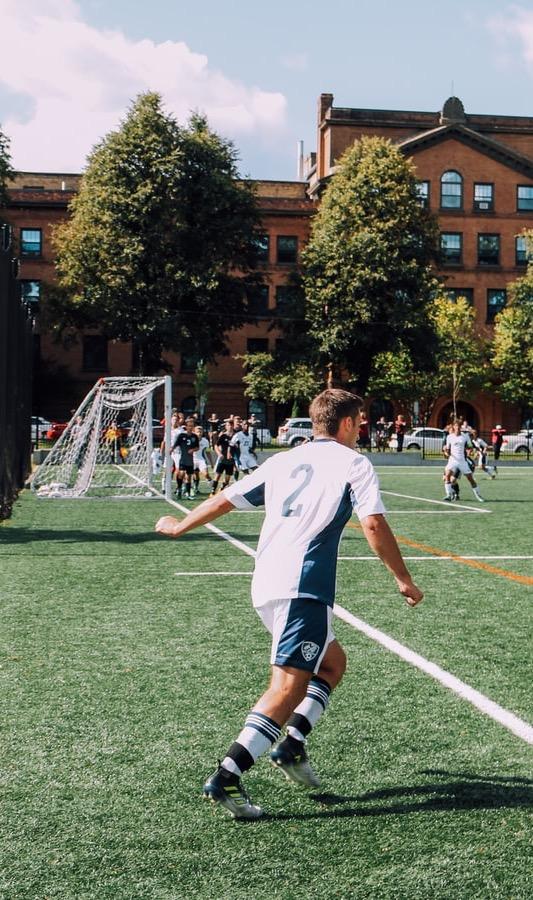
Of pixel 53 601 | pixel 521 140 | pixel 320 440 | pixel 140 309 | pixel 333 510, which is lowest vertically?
pixel 53 601

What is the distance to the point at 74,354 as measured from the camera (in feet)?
213

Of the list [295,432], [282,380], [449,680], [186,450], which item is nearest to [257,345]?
[282,380]

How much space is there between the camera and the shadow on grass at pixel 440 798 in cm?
434

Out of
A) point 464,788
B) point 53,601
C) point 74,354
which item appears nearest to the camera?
point 464,788

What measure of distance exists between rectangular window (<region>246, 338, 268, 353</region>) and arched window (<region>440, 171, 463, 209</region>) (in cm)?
1458

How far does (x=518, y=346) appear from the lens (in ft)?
211

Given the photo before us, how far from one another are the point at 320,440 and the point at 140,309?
49512 mm

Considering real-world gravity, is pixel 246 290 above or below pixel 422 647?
above

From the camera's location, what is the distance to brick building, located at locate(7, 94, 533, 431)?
6625 cm

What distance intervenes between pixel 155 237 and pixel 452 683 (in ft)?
159

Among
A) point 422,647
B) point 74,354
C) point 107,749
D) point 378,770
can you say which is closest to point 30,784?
point 107,749

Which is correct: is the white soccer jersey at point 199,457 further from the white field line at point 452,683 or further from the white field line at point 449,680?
the white field line at point 452,683

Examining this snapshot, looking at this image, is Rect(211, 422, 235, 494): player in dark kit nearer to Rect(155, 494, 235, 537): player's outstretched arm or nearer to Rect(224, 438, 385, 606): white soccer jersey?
Rect(155, 494, 235, 537): player's outstretched arm

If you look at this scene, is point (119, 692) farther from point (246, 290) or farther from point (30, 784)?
point (246, 290)
